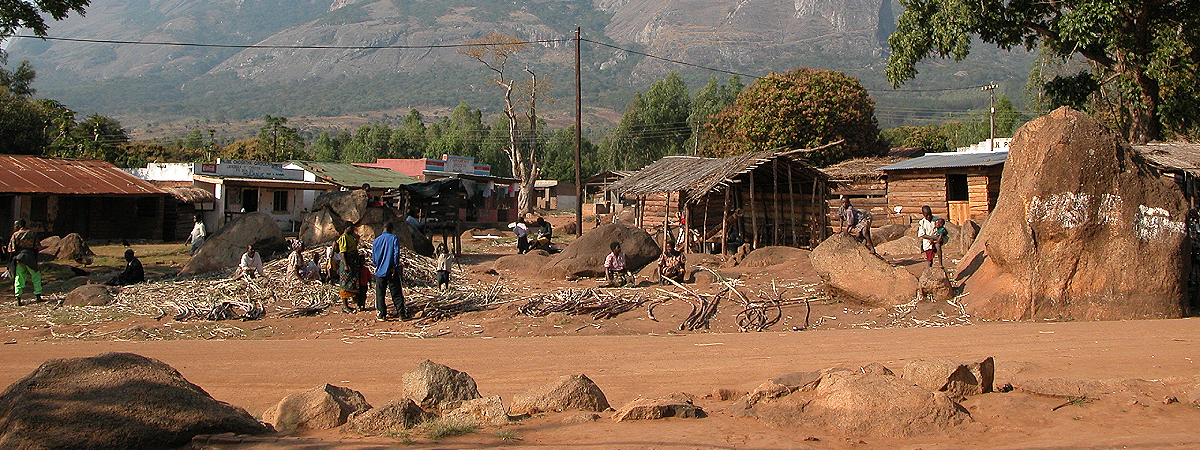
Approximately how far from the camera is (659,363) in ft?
28.2

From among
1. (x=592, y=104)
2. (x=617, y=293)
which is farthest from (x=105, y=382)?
(x=592, y=104)

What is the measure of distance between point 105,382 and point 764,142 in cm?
3339

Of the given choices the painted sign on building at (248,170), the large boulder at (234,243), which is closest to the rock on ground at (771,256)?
the large boulder at (234,243)

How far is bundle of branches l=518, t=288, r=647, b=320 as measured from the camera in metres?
12.7

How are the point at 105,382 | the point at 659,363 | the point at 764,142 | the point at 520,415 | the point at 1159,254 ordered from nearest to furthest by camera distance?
the point at 105,382 → the point at 520,415 → the point at 659,363 → the point at 1159,254 → the point at 764,142

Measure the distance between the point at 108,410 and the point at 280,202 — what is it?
3330 centimetres

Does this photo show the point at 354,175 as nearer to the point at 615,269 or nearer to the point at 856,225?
the point at 615,269

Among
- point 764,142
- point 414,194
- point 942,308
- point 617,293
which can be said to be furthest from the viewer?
point 764,142

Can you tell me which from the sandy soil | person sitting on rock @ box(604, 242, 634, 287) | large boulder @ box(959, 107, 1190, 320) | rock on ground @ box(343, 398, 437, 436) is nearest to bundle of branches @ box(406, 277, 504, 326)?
the sandy soil

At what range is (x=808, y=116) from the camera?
36.1 m

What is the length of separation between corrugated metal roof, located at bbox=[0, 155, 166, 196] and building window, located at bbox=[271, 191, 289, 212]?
5642 millimetres

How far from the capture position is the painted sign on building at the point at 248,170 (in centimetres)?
3375

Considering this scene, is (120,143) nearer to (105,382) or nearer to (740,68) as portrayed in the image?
(105,382)

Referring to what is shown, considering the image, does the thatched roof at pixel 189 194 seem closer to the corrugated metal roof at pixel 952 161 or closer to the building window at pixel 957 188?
the corrugated metal roof at pixel 952 161
